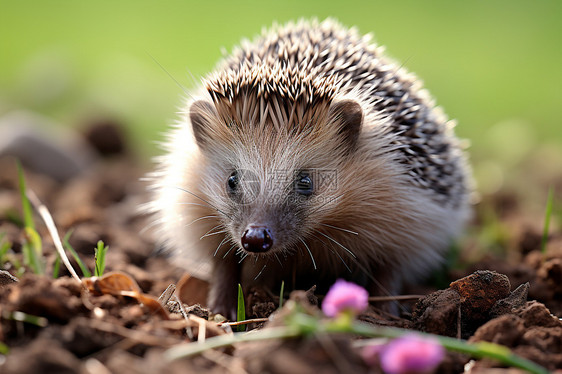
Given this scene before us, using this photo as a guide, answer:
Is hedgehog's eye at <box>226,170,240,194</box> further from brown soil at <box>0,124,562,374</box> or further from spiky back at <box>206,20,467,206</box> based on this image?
brown soil at <box>0,124,562,374</box>

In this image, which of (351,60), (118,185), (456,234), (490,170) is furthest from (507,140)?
(118,185)

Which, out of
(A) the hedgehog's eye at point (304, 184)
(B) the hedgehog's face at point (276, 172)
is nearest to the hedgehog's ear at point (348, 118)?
(B) the hedgehog's face at point (276, 172)

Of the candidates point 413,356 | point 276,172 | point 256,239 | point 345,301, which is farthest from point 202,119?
point 413,356

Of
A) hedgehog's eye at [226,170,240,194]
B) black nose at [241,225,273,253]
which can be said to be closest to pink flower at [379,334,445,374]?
black nose at [241,225,273,253]

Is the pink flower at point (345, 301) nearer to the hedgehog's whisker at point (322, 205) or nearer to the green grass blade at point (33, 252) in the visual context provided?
the hedgehog's whisker at point (322, 205)

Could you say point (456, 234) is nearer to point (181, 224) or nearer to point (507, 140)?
point (181, 224)

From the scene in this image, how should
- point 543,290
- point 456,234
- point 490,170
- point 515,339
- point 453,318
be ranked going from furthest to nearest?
1. point 490,170
2. point 456,234
3. point 543,290
4. point 453,318
5. point 515,339

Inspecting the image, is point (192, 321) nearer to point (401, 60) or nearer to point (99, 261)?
point (99, 261)
